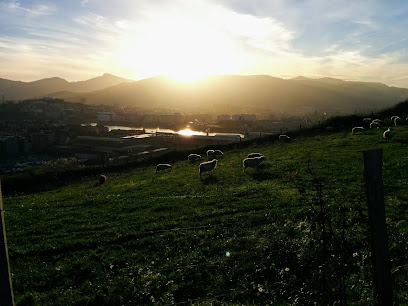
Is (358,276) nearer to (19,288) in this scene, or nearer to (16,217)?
(19,288)

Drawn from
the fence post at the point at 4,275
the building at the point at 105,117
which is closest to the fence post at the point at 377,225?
the fence post at the point at 4,275

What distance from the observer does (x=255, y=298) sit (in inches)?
296

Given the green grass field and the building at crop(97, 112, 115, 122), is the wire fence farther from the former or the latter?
the building at crop(97, 112, 115, 122)

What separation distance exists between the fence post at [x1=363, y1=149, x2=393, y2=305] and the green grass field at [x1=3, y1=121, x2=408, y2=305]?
290mm

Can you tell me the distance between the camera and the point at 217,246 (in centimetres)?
1058

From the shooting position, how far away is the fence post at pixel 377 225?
4746 millimetres

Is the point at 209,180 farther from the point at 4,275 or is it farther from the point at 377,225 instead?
the point at 4,275

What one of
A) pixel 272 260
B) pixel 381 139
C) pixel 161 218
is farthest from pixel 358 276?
pixel 381 139

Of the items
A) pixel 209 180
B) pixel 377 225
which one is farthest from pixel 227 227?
pixel 209 180

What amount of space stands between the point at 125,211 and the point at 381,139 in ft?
79.1

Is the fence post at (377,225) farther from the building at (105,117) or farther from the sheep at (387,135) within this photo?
the building at (105,117)

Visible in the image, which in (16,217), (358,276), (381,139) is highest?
(381,139)

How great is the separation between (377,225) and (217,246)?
6.59 m

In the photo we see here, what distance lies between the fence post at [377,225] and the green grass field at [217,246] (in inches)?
11.4
